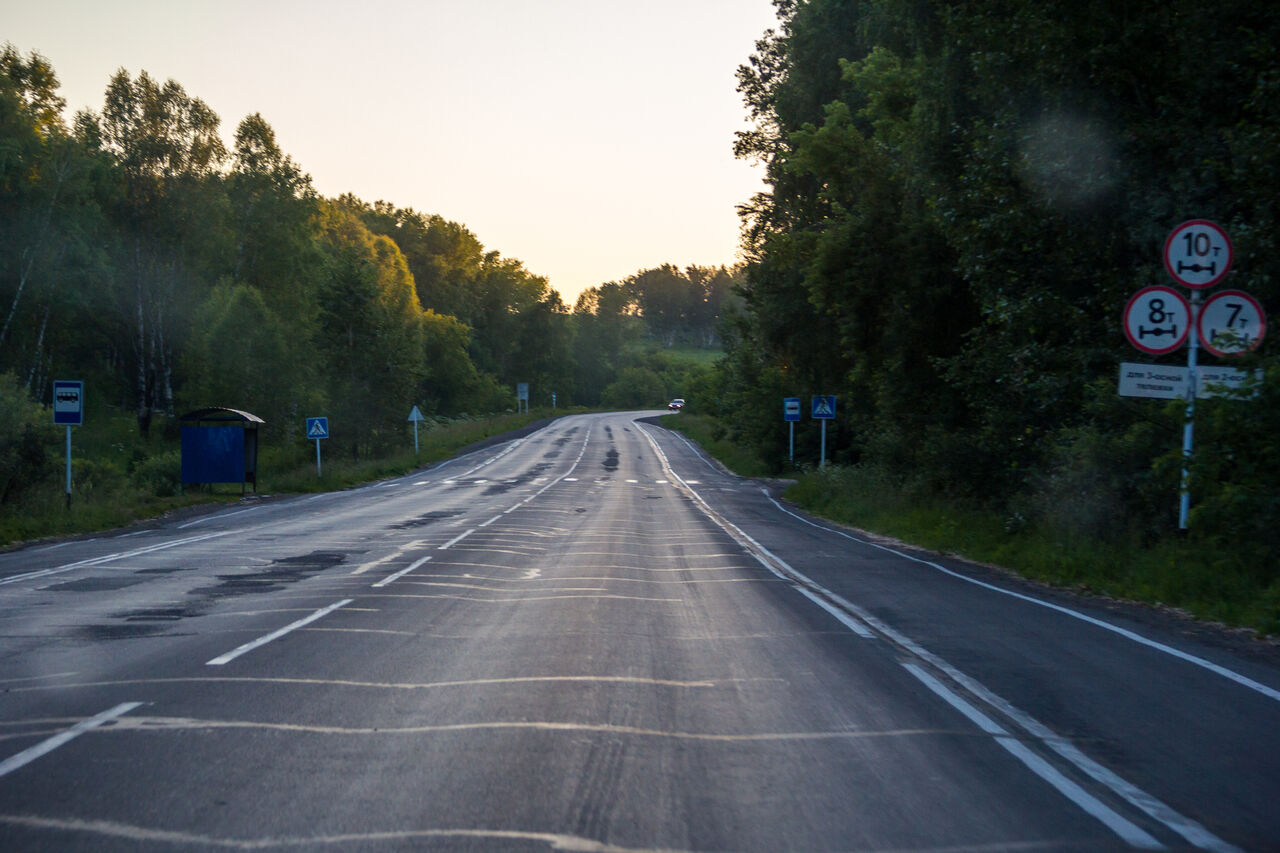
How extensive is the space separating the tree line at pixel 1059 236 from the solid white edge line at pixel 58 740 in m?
10.1

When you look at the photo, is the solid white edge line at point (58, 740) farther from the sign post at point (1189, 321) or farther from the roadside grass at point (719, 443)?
the roadside grass at point (719, 443)

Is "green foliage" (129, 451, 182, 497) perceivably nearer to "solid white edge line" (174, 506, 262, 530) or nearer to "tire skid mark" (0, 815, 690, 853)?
"solid white edge line" (174, 506, 262, 530)

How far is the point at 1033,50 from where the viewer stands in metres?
14.8

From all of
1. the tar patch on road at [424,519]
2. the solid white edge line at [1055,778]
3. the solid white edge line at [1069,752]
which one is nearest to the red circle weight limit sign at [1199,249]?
the solid white edge line at [1069,752]

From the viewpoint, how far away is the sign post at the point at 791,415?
39062 mm

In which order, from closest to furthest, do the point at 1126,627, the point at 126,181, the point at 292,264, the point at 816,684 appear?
the point at 816,684
the point at 1126,627
the point at 126,181
the point at 292,264

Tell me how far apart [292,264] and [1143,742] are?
197ft

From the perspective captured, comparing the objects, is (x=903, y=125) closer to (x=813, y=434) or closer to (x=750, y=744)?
(x=750, y=744)

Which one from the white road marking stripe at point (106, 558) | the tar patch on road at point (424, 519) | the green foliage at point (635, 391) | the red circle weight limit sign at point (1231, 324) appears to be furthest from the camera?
the green foliage at point (635, 391)

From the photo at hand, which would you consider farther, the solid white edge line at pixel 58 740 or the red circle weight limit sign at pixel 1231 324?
the red circle weight limit sign at pixel 1231 324

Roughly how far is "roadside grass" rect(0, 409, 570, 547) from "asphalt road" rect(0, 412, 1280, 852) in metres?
8.86

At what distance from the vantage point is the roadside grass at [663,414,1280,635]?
31.8 feet

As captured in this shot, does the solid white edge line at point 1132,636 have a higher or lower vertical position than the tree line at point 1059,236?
lower

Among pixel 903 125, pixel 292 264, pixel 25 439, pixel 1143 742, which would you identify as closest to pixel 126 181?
pixel 292 264
